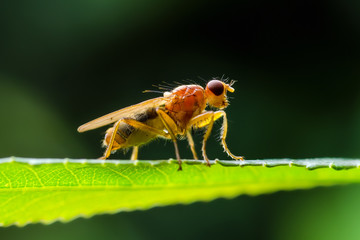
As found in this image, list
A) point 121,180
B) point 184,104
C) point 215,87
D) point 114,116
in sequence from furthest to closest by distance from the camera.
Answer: point 215,87 → point 184,104 → point 114,116 → point 121,180

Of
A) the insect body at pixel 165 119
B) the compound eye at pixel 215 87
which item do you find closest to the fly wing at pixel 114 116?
the insect body at pixel 165 119

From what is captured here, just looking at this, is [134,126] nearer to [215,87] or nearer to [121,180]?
[215,87]

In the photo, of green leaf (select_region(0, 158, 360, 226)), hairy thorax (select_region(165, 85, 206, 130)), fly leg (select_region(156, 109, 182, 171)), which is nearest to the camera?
green leaf (select_region(0, 158, 360, 226))

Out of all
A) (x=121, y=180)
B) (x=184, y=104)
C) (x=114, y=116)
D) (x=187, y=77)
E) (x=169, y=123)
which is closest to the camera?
(x=121, y=180)

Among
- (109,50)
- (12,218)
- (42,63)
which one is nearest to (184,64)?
(109,50)

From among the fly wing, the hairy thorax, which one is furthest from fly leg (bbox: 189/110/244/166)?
the fly wing

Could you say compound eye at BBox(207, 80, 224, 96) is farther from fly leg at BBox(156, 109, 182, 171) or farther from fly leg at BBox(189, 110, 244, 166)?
fly leg at BBox(156, 109, 182, 171)

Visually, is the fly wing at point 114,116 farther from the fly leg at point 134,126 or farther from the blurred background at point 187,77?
the blurred background at point 187,77

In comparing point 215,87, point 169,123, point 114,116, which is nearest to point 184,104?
point 169,123
